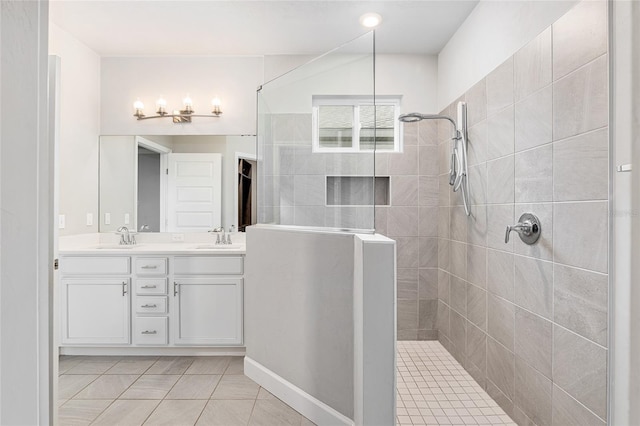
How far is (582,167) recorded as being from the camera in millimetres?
1516

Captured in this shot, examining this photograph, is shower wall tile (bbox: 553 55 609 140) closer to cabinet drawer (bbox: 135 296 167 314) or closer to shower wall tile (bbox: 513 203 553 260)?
shower wall tile (bbox: 513 203 553 260)

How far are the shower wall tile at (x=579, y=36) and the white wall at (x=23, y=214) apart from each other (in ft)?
5.62

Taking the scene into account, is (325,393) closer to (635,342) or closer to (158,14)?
(635,342)

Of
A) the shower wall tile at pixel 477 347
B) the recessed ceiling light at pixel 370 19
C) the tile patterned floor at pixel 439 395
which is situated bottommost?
the tile patterned floor at pixel 439 395

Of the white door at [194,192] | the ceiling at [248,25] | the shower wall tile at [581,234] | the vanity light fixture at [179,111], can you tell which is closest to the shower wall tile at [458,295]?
the shower wall tile at [581,234]

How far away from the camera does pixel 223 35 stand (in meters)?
3.03

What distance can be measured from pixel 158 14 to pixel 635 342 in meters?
3.13

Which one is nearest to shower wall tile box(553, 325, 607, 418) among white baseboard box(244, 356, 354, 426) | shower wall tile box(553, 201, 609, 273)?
shower wall tile box(553, 201, 609, 273)

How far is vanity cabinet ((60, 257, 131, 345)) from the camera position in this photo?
2859 millimetres

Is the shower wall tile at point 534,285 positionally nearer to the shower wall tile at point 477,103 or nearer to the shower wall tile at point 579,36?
the shower wall tile at point 579,36

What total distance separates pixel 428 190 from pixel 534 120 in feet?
4.91

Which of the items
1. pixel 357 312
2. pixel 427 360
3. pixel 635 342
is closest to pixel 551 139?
pixel 357 312

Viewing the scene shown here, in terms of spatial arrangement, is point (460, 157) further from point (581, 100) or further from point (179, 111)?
point (179, 111)

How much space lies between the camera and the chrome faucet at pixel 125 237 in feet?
11.0
